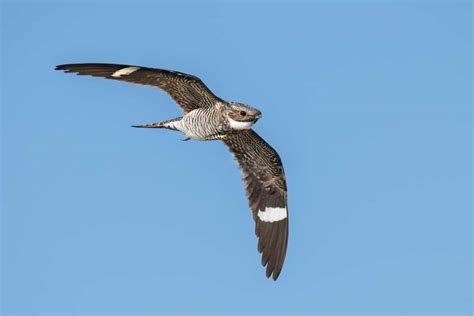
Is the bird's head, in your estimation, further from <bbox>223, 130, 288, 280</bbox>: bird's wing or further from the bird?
<bbox>223, 130, 288, 280</bbox>: bird's wing

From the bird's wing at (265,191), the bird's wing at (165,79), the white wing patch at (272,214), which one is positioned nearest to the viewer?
the bird's wing at (165,79)

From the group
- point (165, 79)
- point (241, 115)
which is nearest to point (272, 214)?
point (241, 115)

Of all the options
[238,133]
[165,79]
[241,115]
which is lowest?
[241,115]

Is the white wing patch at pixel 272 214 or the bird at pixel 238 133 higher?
the bird at pixel 238 133

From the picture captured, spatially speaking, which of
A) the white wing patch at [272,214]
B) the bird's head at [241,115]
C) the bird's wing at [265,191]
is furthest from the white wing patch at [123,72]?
the white wing patch at [272,214]

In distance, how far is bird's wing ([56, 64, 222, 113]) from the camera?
11742 mm

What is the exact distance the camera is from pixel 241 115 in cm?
1182

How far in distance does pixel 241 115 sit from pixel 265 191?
214 centimetres

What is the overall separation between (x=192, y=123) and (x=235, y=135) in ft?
3.10

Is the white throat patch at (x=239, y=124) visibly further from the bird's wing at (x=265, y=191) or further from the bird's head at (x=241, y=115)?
the bird's wing at (x=265, y=191)

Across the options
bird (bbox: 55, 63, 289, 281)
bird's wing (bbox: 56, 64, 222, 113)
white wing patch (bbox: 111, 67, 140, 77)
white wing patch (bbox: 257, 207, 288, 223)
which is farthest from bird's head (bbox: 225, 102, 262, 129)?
white wing patch (bbox: 257, 207, 288, 223)

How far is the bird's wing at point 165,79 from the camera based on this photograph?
11.7 meters

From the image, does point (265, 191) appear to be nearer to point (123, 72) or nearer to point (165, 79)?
point (165, 79)

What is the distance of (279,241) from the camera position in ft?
43.5
